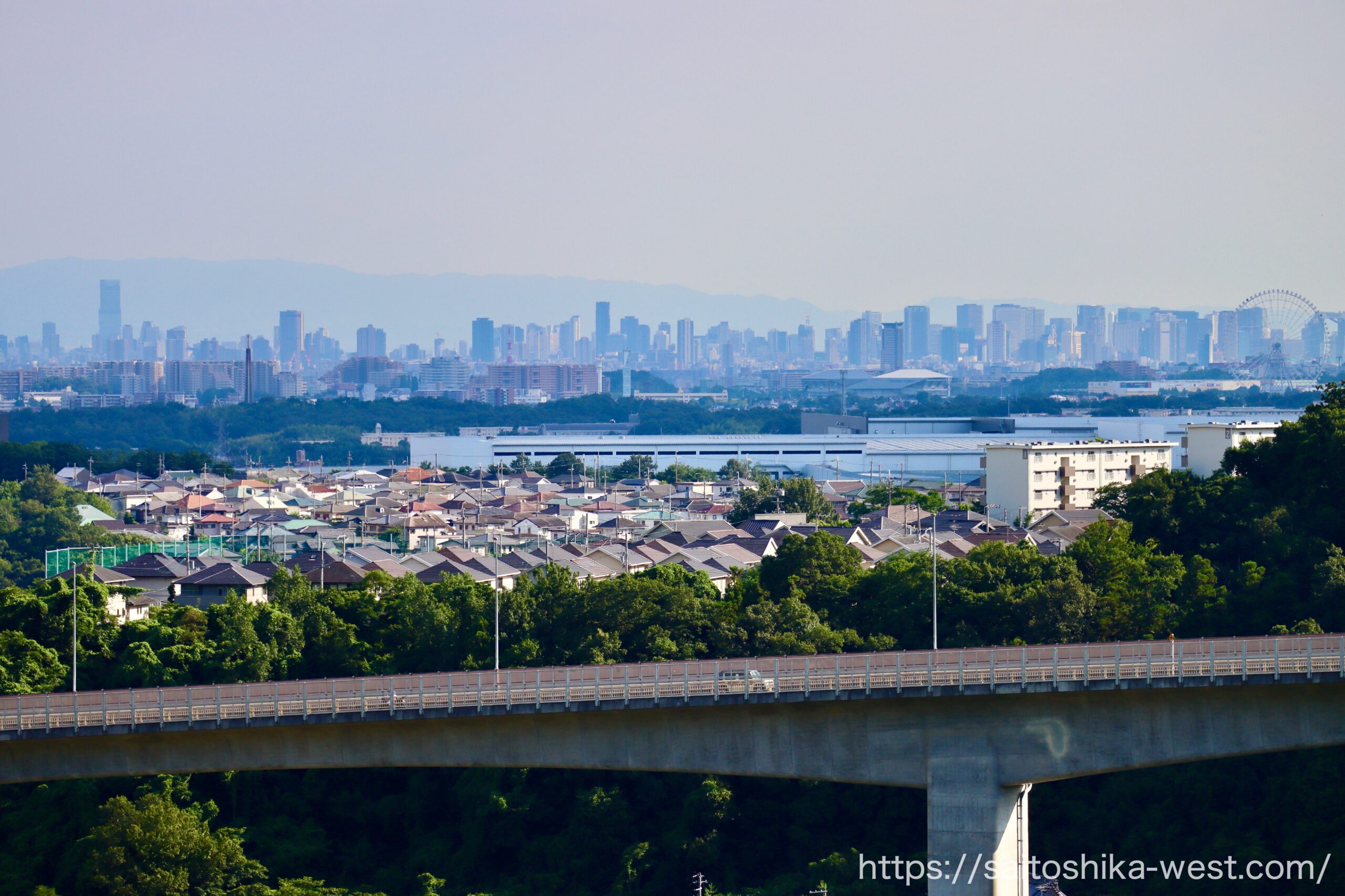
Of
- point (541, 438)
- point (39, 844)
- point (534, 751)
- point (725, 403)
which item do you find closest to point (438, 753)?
point (534, 751)

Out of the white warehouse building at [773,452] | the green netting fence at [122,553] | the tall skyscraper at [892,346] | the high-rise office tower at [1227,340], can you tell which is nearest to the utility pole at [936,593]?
the green netting fence at [122,553]

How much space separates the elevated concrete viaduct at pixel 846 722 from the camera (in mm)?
14617

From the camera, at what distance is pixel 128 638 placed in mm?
22938

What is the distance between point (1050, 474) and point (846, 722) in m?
29.1

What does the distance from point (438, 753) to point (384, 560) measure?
18710mm

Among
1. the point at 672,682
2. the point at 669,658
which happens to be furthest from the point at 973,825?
the point at 669,658

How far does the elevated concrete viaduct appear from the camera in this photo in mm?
14617

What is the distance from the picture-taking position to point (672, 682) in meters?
14.9

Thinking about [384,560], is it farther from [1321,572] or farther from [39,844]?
[1321,572]

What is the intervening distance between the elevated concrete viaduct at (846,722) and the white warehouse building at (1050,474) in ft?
87.1

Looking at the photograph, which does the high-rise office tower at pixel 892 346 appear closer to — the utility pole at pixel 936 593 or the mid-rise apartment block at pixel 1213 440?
the mid-rise apartment block at pixel 1213 440

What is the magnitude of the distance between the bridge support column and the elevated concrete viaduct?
2 centimetres

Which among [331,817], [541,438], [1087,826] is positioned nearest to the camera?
[1087,826]

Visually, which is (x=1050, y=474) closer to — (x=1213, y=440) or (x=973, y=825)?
(x=1213, y=440)
